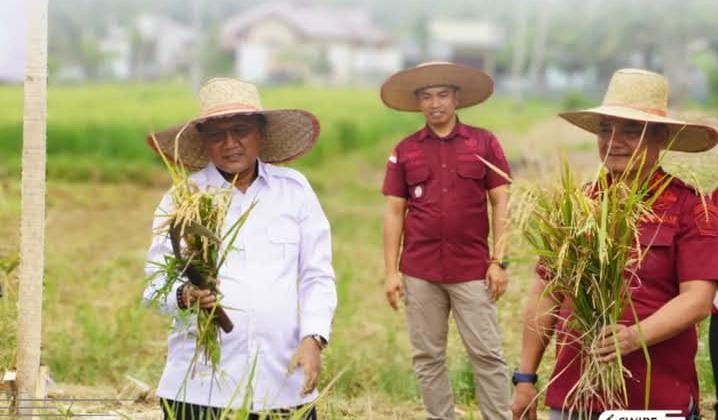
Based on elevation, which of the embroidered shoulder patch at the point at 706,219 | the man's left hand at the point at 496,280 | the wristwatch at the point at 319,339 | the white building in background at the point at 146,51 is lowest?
the wristwatch at the point at 319,339

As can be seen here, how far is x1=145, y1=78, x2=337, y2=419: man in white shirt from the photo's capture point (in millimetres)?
4059

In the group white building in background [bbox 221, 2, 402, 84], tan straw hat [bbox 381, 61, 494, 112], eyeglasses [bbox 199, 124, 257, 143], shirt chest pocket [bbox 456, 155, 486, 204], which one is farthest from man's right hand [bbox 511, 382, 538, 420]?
white building in background [bbox 221, 2, 402, 84]

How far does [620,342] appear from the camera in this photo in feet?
12.3

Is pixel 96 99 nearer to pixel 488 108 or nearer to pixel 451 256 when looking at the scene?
pixel 488 108

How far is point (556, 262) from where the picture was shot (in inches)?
149

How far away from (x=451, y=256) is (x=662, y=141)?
→ 1.54m

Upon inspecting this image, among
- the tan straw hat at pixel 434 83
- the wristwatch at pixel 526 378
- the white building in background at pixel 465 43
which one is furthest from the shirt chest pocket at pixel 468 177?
the white building in background at pixel 465 43

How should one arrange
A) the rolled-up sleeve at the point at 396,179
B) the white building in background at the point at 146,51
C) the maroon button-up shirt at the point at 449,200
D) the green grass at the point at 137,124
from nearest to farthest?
the maroon button-up shirt at the point at 449,200 → the rolled-up sleeve at the point at 396,179 → the green grass at the point at 137,124 → the white building in background at the point at 146,51

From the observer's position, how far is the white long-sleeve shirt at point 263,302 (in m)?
4.05

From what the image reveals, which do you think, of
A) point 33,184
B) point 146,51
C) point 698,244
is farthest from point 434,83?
point 146,51

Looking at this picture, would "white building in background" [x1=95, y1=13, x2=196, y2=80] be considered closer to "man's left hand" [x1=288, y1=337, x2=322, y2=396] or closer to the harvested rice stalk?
"man's left hand" [x1=288, y1=337, x2=322, y2=396]

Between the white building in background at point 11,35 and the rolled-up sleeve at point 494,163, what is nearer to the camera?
the rolled-up sleeve at point 494,163

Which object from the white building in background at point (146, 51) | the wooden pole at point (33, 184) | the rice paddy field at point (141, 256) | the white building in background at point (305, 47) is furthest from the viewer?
the white building in background at point (146, 51)

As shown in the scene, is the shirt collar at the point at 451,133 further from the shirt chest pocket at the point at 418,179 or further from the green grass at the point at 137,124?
the green grass at the point at 137,124
